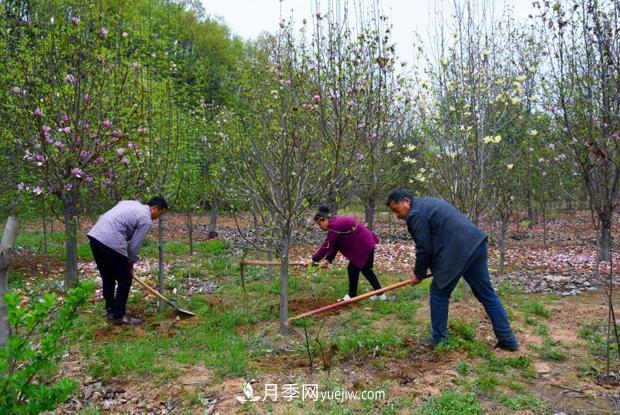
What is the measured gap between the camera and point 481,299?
5324 millimetres

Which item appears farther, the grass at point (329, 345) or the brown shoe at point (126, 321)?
the brown shoe at point (126, 321)

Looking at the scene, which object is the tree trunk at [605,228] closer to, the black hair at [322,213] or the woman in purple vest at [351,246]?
the woman in purple vest at [351,246]

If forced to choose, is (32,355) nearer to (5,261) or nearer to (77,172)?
(5,261)

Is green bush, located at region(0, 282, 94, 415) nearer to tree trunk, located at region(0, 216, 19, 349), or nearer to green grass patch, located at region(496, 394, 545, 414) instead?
tree trunk, located at region(0, 216, 19, 349)

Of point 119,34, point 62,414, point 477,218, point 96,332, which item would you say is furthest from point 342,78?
point 62,414

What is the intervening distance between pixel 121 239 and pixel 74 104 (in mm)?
1950

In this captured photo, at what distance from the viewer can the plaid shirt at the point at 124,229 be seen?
614cm

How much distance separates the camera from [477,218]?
712cm

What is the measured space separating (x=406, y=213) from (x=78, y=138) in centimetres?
444

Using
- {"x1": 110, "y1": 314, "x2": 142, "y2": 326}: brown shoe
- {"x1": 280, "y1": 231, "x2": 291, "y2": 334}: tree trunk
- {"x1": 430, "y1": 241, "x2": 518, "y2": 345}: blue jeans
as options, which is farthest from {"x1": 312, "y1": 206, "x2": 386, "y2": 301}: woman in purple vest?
{"x1": 110, "y1": 314, "x2": 142, "y2": 326}: brown shoe

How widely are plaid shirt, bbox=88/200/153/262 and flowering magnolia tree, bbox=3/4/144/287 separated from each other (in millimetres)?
745

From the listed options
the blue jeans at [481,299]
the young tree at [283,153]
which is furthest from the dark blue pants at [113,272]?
the blue jeans at [481,299]

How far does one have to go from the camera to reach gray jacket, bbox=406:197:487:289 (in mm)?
5180

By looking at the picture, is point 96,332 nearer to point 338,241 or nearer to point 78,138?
point 78,138
